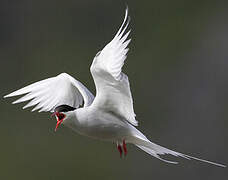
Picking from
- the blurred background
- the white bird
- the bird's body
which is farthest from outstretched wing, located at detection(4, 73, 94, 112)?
the blurred background

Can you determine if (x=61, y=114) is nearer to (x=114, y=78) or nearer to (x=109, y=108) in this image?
(x=109, y=108)

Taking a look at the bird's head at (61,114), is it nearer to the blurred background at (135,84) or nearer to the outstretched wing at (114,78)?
the outstretched wing at (114,78)

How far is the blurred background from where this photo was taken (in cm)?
1634

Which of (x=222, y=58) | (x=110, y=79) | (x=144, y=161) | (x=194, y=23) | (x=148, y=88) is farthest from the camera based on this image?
(x=194, y=23)

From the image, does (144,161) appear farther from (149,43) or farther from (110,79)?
(110,79)

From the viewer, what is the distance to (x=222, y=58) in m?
17.9

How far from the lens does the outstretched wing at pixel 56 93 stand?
768 centimetres

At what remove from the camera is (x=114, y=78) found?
6520 millimetres

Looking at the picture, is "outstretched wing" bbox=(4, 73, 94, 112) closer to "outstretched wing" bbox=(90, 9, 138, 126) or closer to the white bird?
the white bird

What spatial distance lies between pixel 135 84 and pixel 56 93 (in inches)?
428

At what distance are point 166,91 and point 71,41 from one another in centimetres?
443

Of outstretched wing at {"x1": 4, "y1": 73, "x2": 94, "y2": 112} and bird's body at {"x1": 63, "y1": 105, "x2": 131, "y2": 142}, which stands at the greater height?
outstretched wing at {"x1": 4, "y1": 73, "x2": 94, "y2": 112}

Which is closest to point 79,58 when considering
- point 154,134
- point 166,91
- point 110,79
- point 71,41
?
point 71,41

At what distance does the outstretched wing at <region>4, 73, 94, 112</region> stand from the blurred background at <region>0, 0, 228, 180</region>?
6624 millimetres
